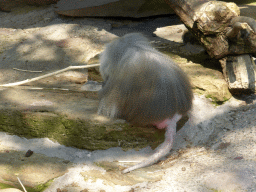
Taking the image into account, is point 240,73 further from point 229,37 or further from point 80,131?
point 80,131

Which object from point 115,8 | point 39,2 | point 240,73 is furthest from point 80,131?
point 39,2

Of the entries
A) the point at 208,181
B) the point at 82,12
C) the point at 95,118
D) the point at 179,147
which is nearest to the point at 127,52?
the point at 95,118

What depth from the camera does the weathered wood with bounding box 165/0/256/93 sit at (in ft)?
7.25

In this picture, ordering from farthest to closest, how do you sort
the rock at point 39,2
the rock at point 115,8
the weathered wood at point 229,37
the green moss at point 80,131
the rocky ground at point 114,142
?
the rock at point 39,2
the rock at point 115,8
the weathered wood at point 229,37
the green moss at point 80,131
the rocky ground at point 114,142

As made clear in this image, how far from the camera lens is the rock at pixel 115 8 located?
3.96 metres

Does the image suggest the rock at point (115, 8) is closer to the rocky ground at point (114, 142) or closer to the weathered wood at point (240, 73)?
the rocky ground at point (114, 142)

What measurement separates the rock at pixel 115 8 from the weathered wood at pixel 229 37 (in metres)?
1.63

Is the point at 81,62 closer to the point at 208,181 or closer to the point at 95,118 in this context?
the point at 95,118

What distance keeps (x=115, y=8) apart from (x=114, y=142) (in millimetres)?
2606

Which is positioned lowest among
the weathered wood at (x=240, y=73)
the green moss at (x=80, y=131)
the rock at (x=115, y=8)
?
the green moss at (x=80, y=131)

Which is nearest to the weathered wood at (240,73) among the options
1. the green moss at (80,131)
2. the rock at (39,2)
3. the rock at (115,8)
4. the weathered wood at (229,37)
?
the weathered wood at (229,37)

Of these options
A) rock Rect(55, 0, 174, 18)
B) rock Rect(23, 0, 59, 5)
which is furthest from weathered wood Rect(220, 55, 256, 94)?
rock Rect(23, 0, 59, 5)

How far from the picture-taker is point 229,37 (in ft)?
7.55

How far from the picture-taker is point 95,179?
1595 mm
